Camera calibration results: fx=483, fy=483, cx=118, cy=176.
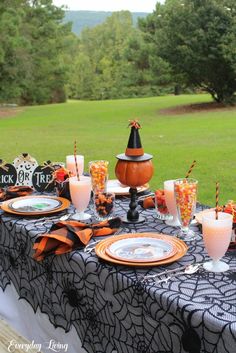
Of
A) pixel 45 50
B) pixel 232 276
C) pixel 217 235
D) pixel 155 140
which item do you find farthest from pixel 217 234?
pixel 45 50

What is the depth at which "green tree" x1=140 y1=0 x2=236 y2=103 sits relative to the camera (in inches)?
696

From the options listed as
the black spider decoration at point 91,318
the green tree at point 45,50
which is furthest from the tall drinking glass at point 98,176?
the green tree at point 45,50

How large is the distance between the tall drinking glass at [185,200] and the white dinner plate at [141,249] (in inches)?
6.2

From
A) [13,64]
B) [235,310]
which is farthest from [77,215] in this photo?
[13,64]

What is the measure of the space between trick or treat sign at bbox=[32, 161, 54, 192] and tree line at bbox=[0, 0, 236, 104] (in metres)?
15.9

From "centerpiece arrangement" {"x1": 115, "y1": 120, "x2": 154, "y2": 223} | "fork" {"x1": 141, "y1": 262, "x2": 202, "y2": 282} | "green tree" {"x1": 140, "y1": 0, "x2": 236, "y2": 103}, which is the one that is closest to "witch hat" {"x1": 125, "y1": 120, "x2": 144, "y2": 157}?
"centerpiece arrangement" {"x1": 115, "y1": 120, "x2": 154, "y2": 223}

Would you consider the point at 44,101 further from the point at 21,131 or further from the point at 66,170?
the point at 66,170

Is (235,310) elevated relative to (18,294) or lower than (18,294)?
elevated

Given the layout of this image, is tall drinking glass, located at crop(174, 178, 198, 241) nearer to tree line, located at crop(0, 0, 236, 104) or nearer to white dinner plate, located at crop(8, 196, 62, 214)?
white dinner plate, located at crop(8, 196, 62, 214)

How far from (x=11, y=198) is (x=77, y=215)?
531 millimetres

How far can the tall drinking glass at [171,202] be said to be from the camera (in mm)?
1952

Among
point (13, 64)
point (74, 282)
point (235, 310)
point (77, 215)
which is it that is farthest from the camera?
point (13, 64)

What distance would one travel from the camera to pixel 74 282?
1.75 m

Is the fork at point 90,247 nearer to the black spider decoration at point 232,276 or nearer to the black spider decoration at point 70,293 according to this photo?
the black spider decoration at point 70,293
